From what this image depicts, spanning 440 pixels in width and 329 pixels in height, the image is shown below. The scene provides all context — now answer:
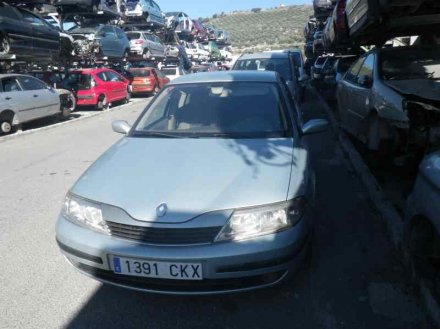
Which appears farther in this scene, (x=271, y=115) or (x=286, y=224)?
(x=271, y=115)

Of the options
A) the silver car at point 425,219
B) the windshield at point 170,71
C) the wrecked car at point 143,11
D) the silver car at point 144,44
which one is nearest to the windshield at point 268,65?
the silver car at point 425,219

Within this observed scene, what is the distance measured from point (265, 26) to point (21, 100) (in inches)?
2799

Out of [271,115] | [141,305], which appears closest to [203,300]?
[141,305]

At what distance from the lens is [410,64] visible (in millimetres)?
6305

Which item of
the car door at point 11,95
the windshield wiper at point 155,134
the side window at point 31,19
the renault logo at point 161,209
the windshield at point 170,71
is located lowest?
the windshield at point 170,71

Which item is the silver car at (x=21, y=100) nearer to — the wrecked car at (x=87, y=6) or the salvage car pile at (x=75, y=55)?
the salvage car pile at (x=75, y=55)

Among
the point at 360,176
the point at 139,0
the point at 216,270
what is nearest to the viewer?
the point at 216,270

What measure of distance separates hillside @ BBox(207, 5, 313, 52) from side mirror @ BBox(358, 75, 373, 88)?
5288cm

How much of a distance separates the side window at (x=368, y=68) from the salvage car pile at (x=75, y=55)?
8.34 meters

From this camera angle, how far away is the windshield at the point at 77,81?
15602 mm

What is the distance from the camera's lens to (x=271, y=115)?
12.8 ft

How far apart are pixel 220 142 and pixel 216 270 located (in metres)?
1.31

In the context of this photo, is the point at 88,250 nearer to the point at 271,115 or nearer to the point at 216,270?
the point at 216,270

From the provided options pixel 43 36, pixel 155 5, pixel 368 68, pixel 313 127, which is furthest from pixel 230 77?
pixel 155 5
